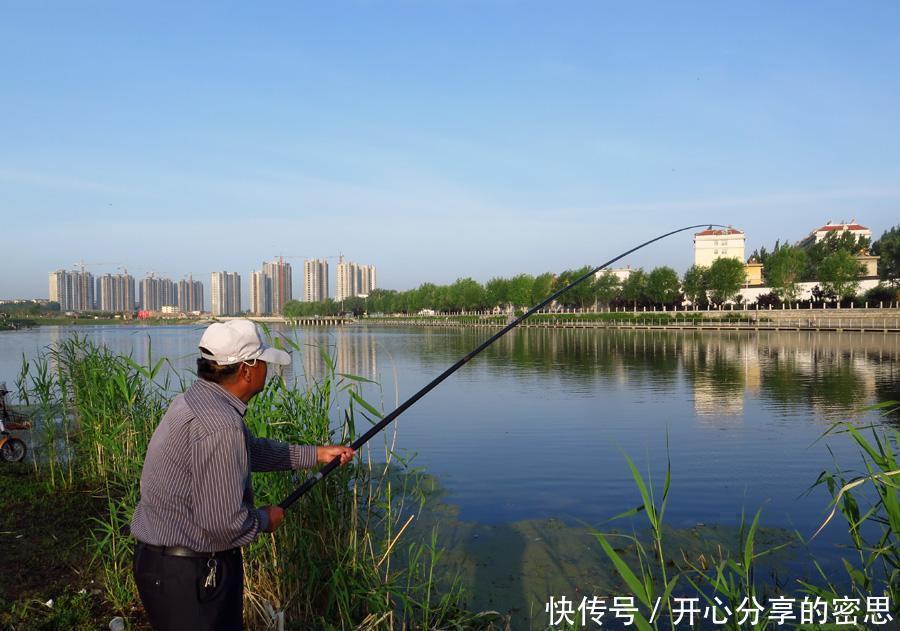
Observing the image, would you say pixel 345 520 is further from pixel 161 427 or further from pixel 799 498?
pixel 799 498

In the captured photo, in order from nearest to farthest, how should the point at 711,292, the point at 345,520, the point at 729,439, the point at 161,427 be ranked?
the point at 161,427 → the point at 345,520 → the point at 729,439 → the point at 711,292

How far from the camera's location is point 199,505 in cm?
231

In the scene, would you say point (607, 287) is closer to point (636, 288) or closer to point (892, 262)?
point (636, 288)

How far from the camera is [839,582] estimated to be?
5.92 meters

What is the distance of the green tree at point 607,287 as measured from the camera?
92.1m

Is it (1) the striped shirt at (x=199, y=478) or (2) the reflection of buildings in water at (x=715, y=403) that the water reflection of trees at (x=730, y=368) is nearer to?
(2) the reflection of buildings in water at (x=715, y=403)

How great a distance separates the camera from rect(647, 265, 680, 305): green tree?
81062mm

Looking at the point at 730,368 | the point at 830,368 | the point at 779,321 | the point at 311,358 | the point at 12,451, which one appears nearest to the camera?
the point at 311,358

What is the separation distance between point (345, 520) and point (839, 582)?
4464 millimetres

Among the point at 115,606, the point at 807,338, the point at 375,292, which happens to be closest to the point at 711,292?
the point at 807,338

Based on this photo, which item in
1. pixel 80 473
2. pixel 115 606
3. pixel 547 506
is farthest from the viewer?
→ pixel 547 506

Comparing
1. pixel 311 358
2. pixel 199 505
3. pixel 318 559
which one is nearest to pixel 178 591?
pixel 199 505

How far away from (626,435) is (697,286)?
227 feet

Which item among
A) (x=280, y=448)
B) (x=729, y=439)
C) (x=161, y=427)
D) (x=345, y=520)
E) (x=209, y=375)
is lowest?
(x=729, y=439)
